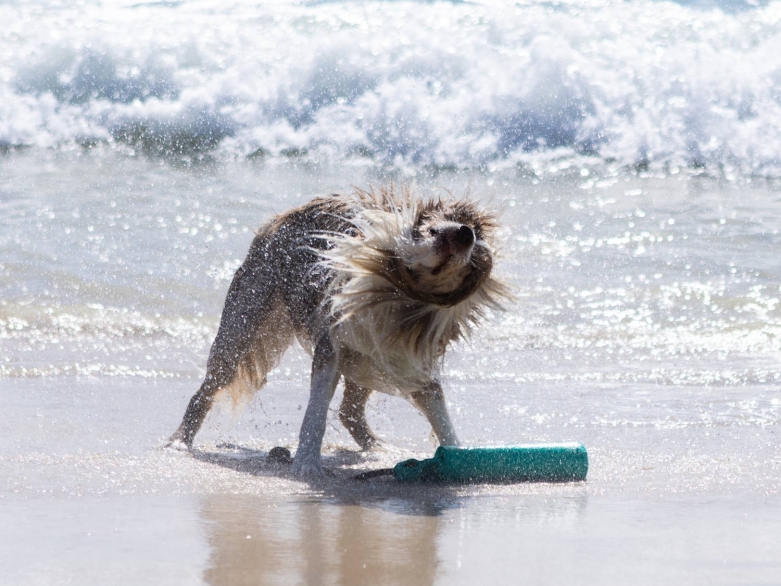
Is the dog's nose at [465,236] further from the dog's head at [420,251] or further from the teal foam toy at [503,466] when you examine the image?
the teal foam toy at [503,466]

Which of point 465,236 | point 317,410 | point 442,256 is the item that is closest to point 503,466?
point 317,410

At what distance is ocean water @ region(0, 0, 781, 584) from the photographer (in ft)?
12.2

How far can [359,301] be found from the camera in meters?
4.66

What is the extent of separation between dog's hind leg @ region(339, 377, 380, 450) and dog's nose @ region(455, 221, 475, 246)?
1.80 m

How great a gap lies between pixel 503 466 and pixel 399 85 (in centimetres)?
1260

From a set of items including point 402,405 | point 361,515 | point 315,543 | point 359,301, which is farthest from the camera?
point 402,405

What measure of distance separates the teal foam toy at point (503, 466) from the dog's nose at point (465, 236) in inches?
38.0

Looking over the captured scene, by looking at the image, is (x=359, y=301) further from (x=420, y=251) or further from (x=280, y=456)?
(x=280, y=456)

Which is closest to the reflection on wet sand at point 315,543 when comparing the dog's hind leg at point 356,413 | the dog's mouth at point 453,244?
Answer: the dog's mouth at point 453,244

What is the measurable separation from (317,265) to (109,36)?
14017 mm

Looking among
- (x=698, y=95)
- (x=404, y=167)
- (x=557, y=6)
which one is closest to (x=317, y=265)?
(x=404, y=167)

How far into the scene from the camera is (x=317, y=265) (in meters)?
4.98

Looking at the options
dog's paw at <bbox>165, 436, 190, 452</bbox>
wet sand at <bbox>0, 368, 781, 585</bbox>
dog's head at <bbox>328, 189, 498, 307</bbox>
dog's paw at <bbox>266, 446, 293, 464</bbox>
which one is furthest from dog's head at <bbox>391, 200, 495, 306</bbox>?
dog's paw at <bbox>165, 436, 190, 452</bbox>

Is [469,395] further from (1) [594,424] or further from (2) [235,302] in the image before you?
(2) [235,302]
